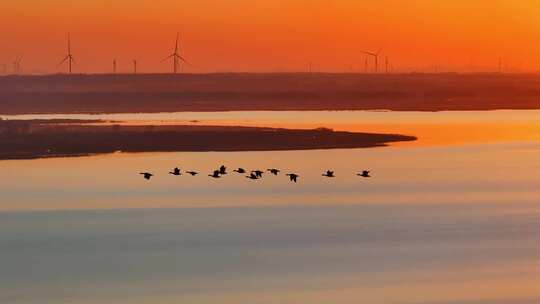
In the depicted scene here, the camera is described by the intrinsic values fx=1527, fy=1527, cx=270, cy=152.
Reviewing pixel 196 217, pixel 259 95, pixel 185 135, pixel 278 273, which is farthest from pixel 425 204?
pixel 259 95

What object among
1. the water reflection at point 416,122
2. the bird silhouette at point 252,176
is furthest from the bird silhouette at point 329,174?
the water reflection at point 416,122

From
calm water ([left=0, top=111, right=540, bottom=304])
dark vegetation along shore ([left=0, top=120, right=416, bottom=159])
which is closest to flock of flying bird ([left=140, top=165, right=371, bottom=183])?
calm water ([left=0, top=111, right=540, bottom=304])

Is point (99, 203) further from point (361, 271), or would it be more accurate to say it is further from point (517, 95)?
point (517, 95)

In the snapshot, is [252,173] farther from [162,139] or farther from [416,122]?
[416,122]

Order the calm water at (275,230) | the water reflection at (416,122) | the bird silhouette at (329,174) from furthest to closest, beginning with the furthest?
the water reflection at (416,122), the bird silhouette at (329,174), the calm water at (275,230)

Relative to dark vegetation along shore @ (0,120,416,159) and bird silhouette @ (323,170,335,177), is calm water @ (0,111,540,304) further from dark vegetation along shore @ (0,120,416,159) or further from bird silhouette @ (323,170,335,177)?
dark vegetation along shore @ (0,120,416,159)

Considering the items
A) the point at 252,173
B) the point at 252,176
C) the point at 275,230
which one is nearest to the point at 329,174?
the point at 252,173

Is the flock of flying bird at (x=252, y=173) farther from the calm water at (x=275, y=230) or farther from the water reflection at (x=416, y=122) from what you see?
the water reflection at (x=416, y=122)
